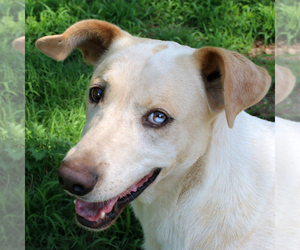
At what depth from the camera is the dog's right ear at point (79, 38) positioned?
112 inches

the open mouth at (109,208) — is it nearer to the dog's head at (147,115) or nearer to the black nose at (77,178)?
the dog's head at (147,115)

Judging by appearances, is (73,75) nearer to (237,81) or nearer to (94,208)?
(94,208)

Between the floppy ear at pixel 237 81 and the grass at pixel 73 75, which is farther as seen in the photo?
the grass at pixel 73 75

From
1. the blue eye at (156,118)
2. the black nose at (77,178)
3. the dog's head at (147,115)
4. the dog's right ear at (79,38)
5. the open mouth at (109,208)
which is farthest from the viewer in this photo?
the dog's right ear at (79,38)

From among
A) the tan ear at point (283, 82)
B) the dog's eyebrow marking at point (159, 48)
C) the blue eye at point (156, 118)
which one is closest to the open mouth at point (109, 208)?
the blue eye at point (156, 118)

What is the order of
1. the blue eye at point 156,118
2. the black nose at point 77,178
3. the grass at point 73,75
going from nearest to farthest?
the black nose at point 77,178 < the blue eye at point 156,118 < the grass at point 73,75

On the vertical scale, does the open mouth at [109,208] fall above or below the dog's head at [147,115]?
below

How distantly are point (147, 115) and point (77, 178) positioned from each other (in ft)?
2.03

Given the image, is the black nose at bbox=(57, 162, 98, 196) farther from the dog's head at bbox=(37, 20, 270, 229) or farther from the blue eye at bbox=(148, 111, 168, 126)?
the blue eye at bbox=(148, 111, 168, 126)

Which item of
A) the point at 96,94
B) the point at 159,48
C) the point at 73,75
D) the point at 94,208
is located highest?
the point at 159,48

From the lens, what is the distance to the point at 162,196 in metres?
2.77

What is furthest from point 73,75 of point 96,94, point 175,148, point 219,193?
point 219,193

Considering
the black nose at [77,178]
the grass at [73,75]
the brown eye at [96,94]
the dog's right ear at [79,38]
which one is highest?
the dog's right ear at [79,38]

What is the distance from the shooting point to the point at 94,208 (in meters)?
2.61
